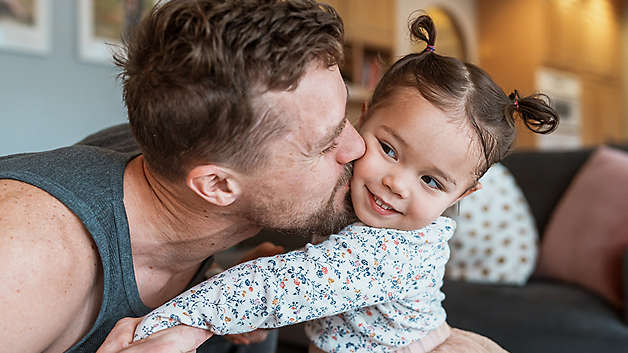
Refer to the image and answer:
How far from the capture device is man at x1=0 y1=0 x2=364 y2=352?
0.97 meters

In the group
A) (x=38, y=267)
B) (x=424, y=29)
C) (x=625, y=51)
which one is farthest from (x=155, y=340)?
(x=625, y=51)

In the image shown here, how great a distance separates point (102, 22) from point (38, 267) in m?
2.88

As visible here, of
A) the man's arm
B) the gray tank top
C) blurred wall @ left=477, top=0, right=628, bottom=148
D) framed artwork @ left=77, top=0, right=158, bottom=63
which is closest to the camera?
the man's arm

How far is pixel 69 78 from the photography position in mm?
3383

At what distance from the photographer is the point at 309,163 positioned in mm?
1145

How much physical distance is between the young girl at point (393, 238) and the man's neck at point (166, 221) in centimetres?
19

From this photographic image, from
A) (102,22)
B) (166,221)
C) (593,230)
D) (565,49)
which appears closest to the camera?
(166,221)

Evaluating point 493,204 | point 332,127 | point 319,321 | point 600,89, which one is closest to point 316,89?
point 332,127

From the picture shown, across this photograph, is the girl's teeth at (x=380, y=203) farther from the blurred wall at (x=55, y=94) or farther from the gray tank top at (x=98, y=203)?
the blurred wall at (x=55, y=94)

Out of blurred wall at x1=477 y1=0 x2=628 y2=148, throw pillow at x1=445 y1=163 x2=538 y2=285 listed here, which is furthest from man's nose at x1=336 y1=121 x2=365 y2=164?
blurred wall at x1=477 y1=0 x2=628 y2=148

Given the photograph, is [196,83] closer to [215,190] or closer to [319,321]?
[215,190]

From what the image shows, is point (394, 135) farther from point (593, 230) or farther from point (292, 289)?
point (593, 230)

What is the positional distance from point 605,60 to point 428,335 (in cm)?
801

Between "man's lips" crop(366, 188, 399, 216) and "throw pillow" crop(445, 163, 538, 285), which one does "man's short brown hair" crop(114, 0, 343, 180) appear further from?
"throw pillow" crop(445, 163, 538, 285)
